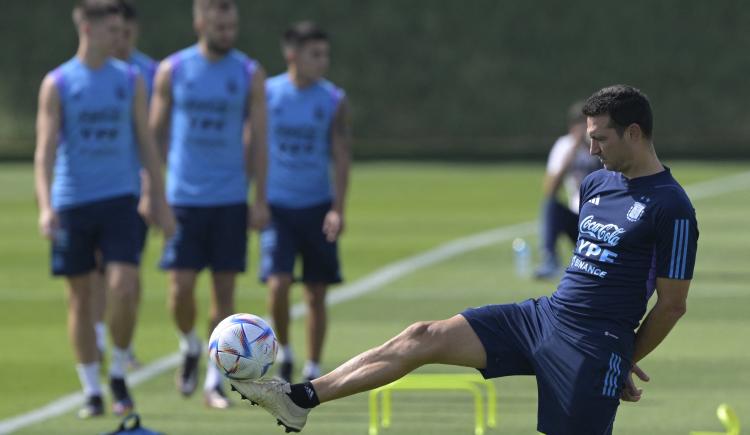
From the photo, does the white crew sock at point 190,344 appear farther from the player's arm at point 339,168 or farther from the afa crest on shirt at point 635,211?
the afa crest on shirt at point 635,211

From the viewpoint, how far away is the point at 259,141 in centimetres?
1096

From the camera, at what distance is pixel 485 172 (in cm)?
3578

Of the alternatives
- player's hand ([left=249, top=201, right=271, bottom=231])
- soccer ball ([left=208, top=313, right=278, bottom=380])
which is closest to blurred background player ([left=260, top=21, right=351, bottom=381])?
player's hand ([left=249, top=201, right=271, bottom=231])

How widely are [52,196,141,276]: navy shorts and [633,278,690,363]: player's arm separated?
4071mm

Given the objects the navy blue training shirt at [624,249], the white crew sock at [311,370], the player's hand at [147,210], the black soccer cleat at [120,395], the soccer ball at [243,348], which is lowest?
the white crew sock at [311,370]

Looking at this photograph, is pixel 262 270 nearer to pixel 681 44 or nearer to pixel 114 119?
pixel 114 119

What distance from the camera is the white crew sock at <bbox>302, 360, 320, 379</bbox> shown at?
37.5 feet

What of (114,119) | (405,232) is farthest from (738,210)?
(114,119)

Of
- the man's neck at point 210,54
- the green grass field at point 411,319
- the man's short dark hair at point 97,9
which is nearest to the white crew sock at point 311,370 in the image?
the green grass field at point 411,319

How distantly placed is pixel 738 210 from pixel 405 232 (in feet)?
20.8

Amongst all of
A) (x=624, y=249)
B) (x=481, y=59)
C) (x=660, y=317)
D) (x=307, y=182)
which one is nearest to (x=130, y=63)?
(x=307, y=182)

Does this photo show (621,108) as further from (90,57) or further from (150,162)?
(90,57)

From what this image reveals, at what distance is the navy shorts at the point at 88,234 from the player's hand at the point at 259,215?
34.8 inches

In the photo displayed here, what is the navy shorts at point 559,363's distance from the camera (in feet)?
24.3
